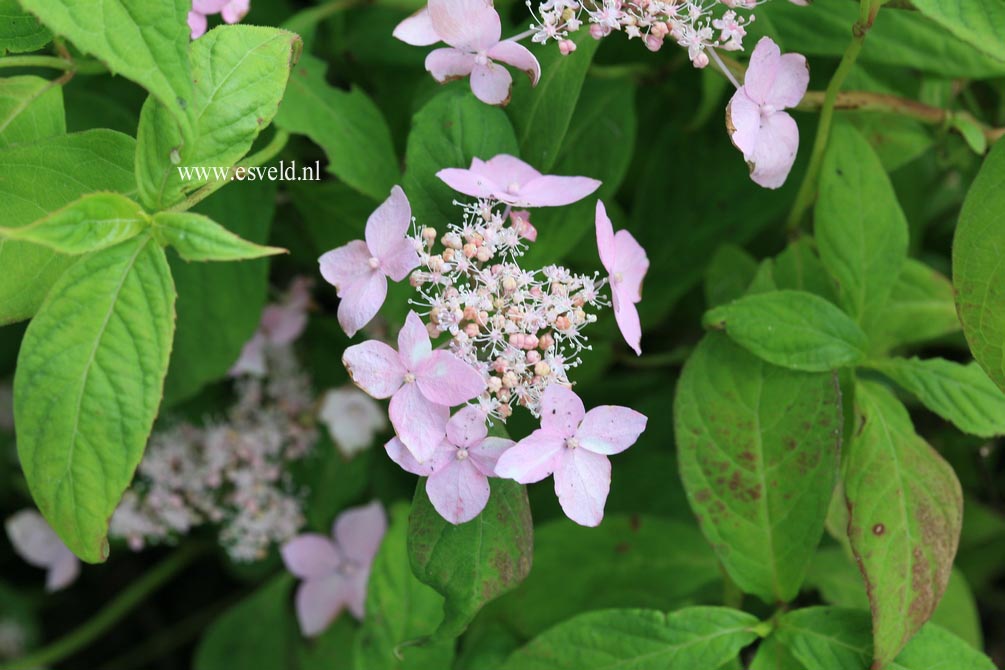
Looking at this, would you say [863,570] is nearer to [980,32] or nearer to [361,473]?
[980,32]

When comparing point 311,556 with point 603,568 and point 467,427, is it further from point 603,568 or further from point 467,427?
point 467,427

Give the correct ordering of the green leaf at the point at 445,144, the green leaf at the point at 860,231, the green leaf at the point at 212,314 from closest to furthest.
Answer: the green leaf at the point at 445,144 → the green leaf at the point at 860,231 → the green leaf at the point at 212,314

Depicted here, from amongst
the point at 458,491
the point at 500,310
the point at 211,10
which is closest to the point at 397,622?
the point at 458,491

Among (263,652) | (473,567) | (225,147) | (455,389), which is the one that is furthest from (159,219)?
(263,652)

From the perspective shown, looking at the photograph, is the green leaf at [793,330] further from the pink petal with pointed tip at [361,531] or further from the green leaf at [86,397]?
the pink petal with pointed tip at [361,531]

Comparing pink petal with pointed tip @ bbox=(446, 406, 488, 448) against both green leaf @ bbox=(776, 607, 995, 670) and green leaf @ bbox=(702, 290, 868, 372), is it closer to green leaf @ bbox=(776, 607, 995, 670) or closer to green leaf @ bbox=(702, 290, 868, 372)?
green leaf @ bbox=(702, 290, 868, 372)

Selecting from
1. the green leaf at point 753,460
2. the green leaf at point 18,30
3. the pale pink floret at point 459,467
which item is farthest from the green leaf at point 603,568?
the green leaf at point 18,30
